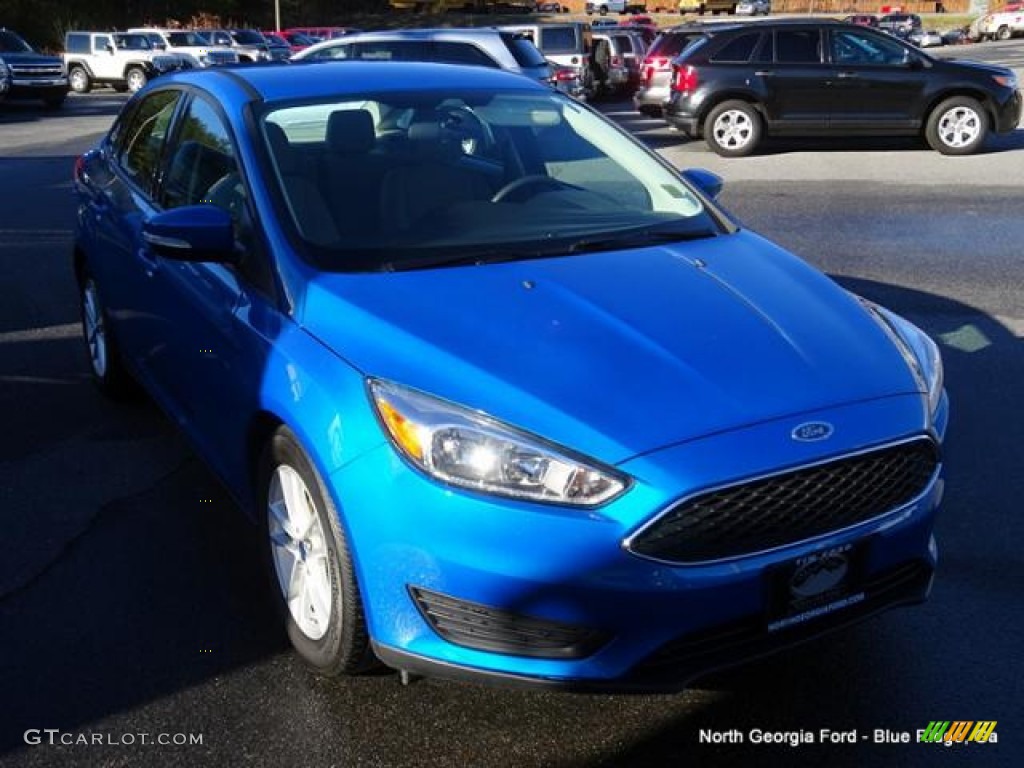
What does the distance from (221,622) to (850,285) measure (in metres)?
5.27

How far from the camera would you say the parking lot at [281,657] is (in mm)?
2877

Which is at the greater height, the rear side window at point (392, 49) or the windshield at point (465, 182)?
the rear side window at point (392, 49)

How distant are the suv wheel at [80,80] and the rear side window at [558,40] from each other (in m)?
17.1

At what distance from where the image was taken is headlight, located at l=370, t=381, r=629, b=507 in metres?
2.55

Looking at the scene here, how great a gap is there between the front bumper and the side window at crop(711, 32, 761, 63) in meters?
13.0

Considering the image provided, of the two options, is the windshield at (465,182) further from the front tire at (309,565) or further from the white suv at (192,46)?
the white suv at (192,46)

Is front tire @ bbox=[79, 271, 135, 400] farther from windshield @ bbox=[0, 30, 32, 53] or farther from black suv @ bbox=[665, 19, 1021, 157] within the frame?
windshield @ bbox=[0, 30, 32, 53]

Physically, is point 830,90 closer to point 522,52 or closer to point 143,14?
point 522,52

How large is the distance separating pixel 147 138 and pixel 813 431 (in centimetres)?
339

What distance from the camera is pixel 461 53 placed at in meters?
16.5

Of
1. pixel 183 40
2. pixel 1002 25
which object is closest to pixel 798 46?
pixel 183 40

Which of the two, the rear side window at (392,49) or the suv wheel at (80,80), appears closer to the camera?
the rear side window at (392,49)

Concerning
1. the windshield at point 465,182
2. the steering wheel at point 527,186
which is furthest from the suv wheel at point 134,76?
the steering wheel at point 527,186

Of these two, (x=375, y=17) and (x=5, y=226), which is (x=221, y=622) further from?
(x=375, y=17)
